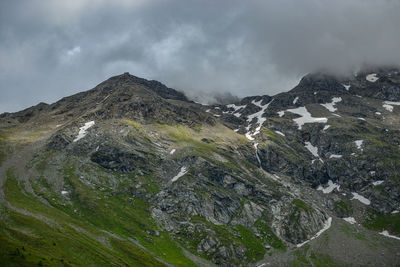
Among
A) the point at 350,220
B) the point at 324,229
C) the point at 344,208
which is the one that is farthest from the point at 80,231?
the point at 344,208

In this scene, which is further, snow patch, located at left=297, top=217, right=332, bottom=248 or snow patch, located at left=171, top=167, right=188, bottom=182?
snow patch, located at left=171, top=167, right=188, bottom=182

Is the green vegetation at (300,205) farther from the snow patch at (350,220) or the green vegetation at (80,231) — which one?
the green vegetation at (80,231)

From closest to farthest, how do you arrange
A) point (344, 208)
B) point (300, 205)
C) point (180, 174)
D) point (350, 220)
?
point (300, 205), point (350, 220), point (344, 208), point (180, 174)

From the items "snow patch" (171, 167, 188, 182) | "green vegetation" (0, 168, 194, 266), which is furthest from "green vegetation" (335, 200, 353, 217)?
"green vegetation" (0, 168, 194, 266)

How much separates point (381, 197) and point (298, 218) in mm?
69132

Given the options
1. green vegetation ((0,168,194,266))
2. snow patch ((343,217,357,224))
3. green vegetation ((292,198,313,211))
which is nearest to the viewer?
green vegetation ((0,168,194,266))

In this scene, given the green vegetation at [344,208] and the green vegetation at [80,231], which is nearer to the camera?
the green vegetation at [80,231]

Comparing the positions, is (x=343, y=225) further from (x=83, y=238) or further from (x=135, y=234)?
(x=83, y=238)

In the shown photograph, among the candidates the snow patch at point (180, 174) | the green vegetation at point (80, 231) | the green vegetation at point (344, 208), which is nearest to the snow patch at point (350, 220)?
the green vegetation at point (344, 208)

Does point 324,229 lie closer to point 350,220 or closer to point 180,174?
point 350,220

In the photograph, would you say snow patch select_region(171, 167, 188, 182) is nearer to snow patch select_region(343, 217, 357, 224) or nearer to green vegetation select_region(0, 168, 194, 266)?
green vegetation select_region(0, 168, 194, 266)

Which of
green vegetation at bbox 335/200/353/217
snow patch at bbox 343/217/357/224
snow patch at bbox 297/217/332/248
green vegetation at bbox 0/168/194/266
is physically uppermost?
green vegetation at bbox 335/200/353/217

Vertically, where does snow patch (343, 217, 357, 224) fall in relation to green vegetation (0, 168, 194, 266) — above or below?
above

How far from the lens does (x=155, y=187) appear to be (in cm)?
17875
